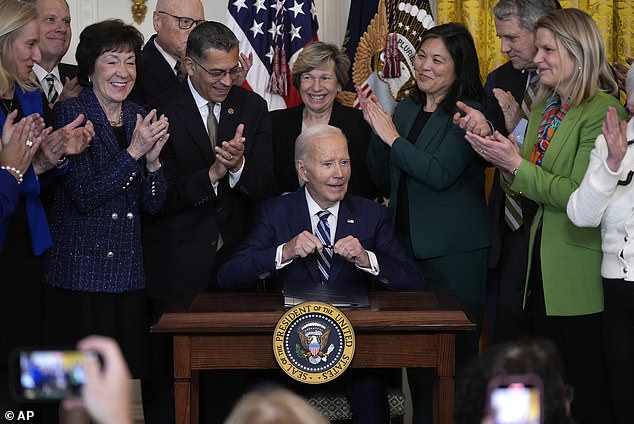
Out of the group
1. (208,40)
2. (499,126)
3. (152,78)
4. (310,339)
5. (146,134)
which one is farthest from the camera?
(152,78)

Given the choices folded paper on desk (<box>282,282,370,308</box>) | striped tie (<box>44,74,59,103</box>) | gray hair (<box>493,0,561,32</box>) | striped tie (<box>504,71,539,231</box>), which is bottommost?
folded paper on desk (<box>282,282,370,308</box>)

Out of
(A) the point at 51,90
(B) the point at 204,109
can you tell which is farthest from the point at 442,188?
(A) the point at 51,90

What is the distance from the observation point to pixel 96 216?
384 cm

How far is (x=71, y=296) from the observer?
3.84 meters

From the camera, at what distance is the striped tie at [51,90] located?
173 inches

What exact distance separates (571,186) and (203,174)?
1.45 metres

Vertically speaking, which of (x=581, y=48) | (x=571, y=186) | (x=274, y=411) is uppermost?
(x=581, y=48)

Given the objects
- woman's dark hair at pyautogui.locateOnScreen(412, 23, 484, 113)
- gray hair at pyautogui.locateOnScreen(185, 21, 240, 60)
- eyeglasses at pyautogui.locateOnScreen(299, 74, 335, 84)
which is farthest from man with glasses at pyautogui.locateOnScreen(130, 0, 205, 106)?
woman's dark hair at pyautogui.locateOnScreen(412, 23, 484, 113)

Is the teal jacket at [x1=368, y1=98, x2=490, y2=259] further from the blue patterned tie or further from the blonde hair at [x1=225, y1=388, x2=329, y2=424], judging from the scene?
the blonde hair at [x1=225, y1=388, x2=329, y2=424]

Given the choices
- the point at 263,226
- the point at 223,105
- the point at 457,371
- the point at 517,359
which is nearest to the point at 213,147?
the point at 223,105

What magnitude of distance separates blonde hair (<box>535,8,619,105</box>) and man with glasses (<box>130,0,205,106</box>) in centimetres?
172

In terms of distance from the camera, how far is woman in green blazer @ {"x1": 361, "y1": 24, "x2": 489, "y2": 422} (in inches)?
168

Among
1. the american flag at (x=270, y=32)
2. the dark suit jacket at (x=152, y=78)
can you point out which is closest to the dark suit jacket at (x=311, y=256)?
the dark suit jacket at (x=152, y=78)

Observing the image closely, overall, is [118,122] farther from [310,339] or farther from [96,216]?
[310,339]
